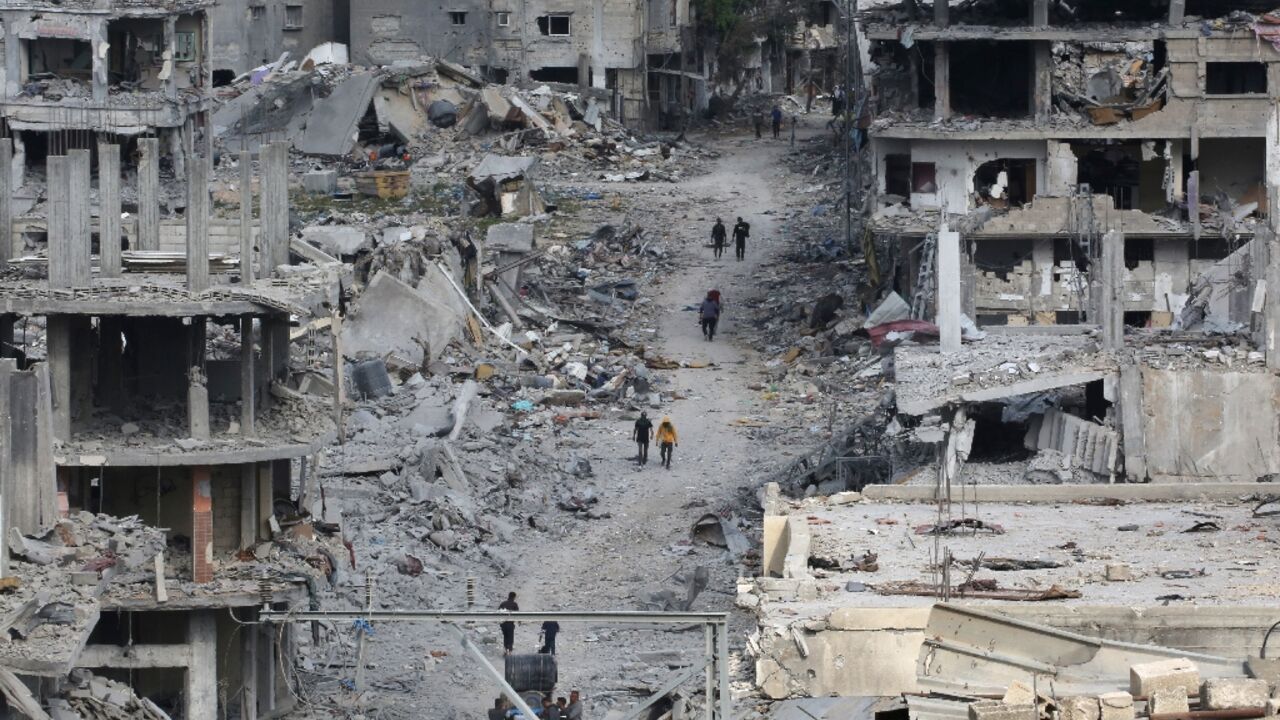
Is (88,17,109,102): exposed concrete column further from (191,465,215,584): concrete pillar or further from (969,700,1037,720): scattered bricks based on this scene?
(969,700,1037,720): scattered bricks

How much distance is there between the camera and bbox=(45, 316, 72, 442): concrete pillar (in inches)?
1289

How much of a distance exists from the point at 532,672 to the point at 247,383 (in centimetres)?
463

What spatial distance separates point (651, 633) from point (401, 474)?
6487 millimetres

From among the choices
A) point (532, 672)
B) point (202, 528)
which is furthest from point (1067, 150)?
point (202, 528)

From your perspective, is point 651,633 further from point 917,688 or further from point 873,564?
point 917,688

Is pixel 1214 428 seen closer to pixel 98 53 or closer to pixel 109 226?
pixel 109 226

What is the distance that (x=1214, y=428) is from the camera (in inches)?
1412

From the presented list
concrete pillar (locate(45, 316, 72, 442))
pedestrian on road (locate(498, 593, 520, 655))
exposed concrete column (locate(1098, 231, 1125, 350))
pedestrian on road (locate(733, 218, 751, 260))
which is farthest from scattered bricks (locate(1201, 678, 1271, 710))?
pedestrian on road (locate(733, 218, 751, 260))

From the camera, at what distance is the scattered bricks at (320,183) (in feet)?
208

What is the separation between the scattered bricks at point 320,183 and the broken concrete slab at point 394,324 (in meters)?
13.3

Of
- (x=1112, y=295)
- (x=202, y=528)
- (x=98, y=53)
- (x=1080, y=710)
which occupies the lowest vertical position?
(x=202, y=528)

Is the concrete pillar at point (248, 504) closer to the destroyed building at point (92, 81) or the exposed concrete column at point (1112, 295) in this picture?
the exposed concrete column at point (1112, 295)

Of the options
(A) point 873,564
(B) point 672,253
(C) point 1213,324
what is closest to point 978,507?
(A) point 873,564

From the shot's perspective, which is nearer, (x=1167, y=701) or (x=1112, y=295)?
(x=1167, y=701)
